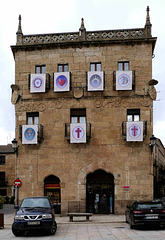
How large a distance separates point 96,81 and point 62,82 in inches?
106

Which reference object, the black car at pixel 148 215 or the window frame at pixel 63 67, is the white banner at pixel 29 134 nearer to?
the window frame at pixel 63 67

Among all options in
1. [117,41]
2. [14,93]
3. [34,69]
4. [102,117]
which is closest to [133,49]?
[117,41]

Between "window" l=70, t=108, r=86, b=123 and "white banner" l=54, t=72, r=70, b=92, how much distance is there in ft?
6.19

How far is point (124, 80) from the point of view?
28.4m

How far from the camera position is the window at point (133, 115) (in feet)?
94.1

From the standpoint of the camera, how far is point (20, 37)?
3039cm

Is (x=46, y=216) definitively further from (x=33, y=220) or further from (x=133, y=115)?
(x=133, y=115)

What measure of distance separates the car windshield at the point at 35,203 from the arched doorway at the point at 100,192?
11191mm

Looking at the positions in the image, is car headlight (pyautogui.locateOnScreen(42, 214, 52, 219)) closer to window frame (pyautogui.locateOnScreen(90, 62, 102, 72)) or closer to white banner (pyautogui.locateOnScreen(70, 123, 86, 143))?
white banner (pyautogui.locateOnScreen(70, 123, 86, 143))

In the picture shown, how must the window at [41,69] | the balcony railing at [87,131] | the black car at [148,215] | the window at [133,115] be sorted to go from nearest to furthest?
the black car at [148,215], the balcony railing at [87,131], the window at [133,115], the window at [41,69]

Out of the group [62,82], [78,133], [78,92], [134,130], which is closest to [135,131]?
[134,130]

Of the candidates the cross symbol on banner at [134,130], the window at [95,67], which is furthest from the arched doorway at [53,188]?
the window at [95,67]

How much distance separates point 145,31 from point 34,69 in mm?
9445

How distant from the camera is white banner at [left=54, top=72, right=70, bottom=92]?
2889 centimetres
